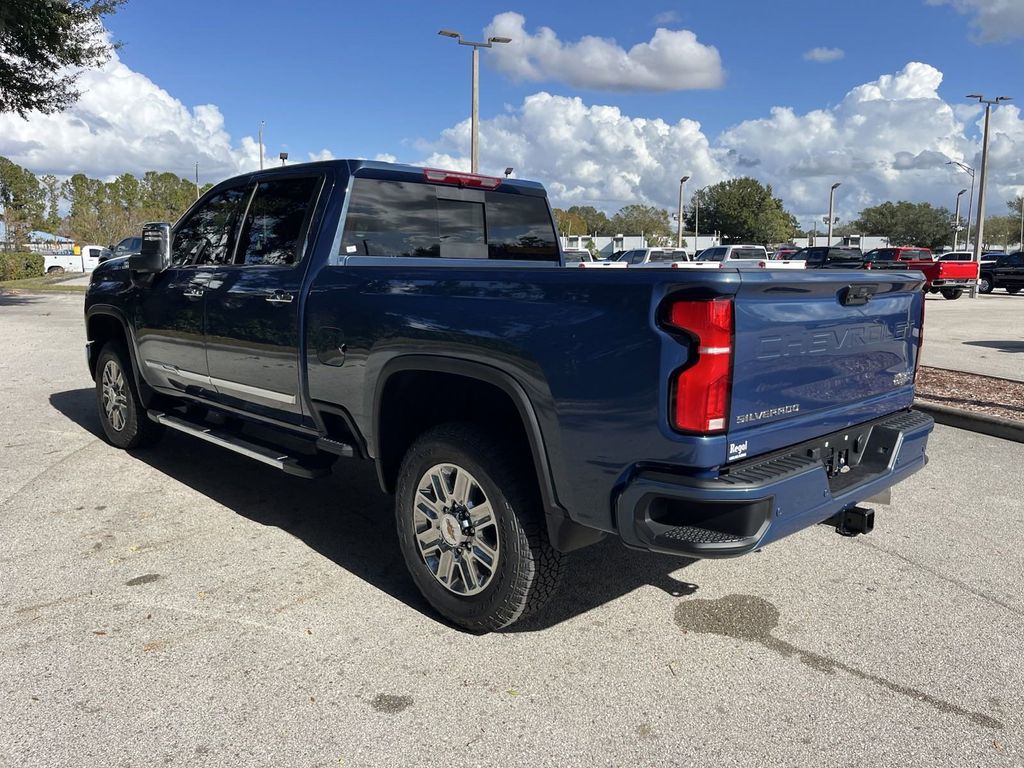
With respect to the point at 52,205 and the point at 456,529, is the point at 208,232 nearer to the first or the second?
the point at 456,529

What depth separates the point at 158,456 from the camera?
632cm

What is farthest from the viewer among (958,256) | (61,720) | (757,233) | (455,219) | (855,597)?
(757,233)

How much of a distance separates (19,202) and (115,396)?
72371 mm

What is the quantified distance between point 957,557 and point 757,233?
90.9 metres

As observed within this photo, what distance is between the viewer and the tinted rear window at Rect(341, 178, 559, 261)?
4.30 metres

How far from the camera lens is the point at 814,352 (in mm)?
2992

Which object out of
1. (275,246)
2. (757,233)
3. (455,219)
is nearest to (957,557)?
(455,219)

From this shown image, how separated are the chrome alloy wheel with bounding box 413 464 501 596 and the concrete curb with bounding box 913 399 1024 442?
483cm

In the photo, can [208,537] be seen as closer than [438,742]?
No

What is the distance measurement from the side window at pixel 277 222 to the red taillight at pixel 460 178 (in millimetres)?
649

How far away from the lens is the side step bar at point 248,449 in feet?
13.6

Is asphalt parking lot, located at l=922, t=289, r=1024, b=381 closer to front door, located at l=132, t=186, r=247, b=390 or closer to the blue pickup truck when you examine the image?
the blue pickup truck

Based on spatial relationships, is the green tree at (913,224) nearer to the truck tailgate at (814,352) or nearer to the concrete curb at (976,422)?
the concrete curb at (976,422)

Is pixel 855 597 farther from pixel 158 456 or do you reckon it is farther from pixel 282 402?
pixel 158 456
